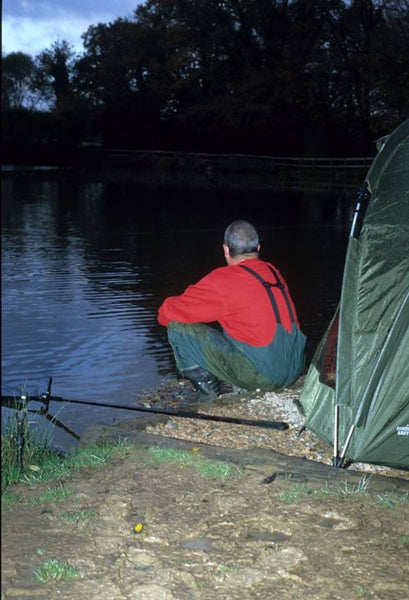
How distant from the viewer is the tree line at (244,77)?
36844 mm

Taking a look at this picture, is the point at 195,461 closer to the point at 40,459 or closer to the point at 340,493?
the point at 340,493

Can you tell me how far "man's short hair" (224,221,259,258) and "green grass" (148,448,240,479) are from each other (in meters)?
1.74

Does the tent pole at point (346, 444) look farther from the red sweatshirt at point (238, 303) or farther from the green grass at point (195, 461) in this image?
the red sweatshirt at point (238, 303)

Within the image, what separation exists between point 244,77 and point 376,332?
1558 inches

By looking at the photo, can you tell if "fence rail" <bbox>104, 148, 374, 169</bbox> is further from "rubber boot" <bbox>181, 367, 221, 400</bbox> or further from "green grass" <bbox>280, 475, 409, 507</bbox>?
"green grass" <bbox>280, 475, 409, 507</bbox>

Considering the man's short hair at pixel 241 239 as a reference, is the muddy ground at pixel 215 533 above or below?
below

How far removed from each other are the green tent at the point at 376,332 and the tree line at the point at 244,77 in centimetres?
2591

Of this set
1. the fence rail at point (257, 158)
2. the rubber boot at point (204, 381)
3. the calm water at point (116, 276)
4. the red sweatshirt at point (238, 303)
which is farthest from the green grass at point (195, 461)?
the fence rail at point (257, 158)

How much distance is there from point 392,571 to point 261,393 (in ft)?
9.59

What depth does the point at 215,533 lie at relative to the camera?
3.71 meters

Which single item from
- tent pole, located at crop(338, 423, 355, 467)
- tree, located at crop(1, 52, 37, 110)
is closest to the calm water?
tree, located at crop(1, 52, 37, 110)

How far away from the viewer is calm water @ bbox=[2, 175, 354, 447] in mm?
7484

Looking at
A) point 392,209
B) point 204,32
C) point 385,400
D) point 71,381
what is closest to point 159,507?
point 385,400

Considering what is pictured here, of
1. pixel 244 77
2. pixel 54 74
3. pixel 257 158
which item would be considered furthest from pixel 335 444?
pixel 244 77
